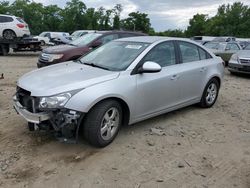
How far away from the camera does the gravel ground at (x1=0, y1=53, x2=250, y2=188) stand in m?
3.62

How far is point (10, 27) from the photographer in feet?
60.0

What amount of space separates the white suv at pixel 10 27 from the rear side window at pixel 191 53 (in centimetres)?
1426

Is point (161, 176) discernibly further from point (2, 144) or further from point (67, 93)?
point (2, 144)

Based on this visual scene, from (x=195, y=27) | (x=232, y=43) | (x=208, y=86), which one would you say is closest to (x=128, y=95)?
(x=208, y=86)

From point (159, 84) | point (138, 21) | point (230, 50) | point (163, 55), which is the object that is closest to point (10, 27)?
point (230, 50)

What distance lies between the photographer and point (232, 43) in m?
15.3

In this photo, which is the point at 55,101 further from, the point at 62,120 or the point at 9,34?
the point at 9,34

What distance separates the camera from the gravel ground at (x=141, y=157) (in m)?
3.62

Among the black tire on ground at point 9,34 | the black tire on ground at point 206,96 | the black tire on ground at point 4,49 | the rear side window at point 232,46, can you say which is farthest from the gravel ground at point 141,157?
the black tire on ground at point 9,34

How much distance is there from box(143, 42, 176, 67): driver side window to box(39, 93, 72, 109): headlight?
1.60 metres

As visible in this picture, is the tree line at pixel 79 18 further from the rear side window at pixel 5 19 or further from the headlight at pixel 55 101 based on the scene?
the headlight at pixel 55 101

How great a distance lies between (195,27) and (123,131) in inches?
3288

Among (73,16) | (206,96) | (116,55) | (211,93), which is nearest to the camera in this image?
(116,55)

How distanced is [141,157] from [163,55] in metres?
2.04
